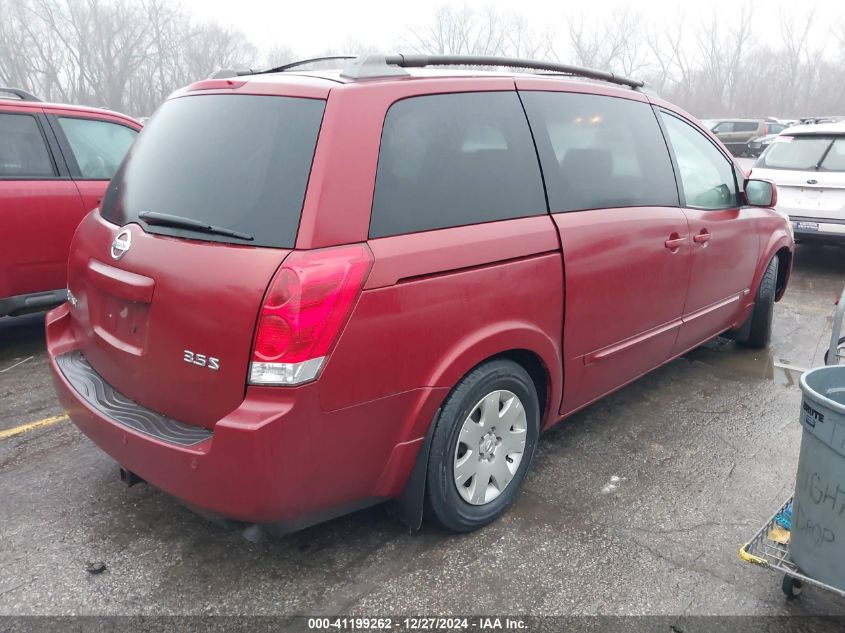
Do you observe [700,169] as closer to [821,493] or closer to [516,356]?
[516,356]

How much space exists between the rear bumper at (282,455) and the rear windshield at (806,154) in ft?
23.5

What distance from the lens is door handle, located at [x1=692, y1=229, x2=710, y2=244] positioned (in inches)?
144

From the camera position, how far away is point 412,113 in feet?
7.85

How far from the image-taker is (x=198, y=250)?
7.11 ft

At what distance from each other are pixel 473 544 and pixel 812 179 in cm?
676

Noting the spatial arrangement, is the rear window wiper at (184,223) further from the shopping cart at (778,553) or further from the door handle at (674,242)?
the door handle at (674,242)

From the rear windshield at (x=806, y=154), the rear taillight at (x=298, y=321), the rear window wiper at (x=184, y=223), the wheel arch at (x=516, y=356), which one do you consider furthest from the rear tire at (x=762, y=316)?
the rear window wiper at (x=184, y=223)

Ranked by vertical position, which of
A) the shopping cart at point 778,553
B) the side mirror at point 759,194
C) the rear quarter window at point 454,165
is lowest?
the shopping cart at point 778,553

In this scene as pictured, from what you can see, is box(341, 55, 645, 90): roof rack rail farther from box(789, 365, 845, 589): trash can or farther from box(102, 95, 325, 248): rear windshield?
box(789, 365, 845, 589): trash can

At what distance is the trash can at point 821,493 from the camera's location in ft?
6.38

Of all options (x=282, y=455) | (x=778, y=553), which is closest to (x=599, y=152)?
(x=778, y=553)

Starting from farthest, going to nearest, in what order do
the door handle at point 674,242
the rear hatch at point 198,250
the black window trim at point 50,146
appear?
the black window trim at point 50,146
the door handle at point 674,242
the rear hatch at point 198,250

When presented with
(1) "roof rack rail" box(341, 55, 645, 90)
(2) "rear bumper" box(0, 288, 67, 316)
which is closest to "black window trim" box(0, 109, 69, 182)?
(2) "rear bumper" box(0, 288, 67, 316)

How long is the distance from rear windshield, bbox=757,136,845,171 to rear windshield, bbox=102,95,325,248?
7281 millimetres
